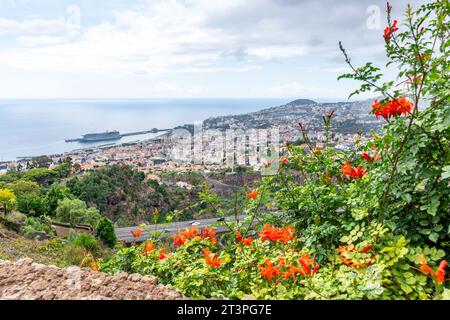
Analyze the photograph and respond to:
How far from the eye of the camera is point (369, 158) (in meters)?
1.76

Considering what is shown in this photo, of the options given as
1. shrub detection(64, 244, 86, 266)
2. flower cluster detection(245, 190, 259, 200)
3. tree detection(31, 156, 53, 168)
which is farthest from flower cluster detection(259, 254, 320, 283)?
tree detection(31, 156, 53, 168)

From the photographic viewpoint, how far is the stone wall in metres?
1.48

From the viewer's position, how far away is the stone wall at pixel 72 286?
1477 mm

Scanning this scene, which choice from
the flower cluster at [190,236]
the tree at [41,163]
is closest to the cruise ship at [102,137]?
the tree at [41,163]

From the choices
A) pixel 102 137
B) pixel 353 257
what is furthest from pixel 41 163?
pixel 353 257

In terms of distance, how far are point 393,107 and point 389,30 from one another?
15.2 inches

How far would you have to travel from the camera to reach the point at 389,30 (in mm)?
1579

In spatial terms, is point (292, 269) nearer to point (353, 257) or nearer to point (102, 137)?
point (353, 257)

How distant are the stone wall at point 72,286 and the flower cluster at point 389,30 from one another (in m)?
1.65

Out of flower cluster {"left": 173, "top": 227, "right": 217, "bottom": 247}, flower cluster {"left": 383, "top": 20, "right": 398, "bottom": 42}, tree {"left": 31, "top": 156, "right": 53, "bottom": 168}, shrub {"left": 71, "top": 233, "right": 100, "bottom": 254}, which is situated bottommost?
tree {"left": 31, "top": 156, "right": 53, "bottom": 168}

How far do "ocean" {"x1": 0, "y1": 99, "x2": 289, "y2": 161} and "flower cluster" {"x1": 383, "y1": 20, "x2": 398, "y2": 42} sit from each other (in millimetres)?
25453

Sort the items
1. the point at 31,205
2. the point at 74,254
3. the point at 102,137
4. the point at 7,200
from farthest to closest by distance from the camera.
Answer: the point at 102,137 < the point at 31,205 < the point at 7,200 < the point at 74,254

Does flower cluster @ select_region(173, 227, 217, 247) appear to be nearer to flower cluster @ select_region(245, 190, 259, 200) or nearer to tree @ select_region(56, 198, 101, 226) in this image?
flower cluster @ select_region(245, 190, 259, 200)
